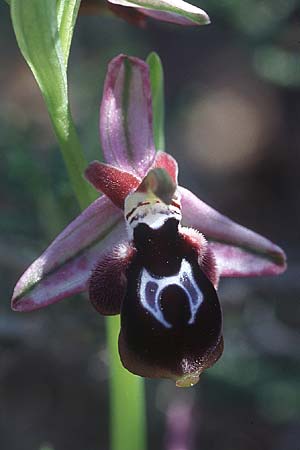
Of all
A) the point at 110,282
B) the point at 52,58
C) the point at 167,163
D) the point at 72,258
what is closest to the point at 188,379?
the point at 110,282

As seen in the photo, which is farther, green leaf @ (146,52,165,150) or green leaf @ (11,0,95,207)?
green leaf @ (146,52,165,150)

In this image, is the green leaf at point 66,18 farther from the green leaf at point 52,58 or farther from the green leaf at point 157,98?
the green leaf at point 157,98

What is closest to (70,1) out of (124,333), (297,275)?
(124,333)

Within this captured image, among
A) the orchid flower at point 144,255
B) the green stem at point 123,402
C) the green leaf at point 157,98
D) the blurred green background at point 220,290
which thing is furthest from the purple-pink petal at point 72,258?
the blurred green background at point 220,290

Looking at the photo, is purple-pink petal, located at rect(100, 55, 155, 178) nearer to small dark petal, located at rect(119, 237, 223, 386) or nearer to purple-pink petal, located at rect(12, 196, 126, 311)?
purple-pink petal, located at rect(12, 196, 126, 311)

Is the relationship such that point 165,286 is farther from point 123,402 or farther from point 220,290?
point 220,290

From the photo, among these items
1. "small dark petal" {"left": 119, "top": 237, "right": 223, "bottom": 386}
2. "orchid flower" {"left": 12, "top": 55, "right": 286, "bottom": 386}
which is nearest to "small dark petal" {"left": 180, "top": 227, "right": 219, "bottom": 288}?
"orchid flower" {"left": 12, "top": 55, "right": 286, "bottom": 386}
